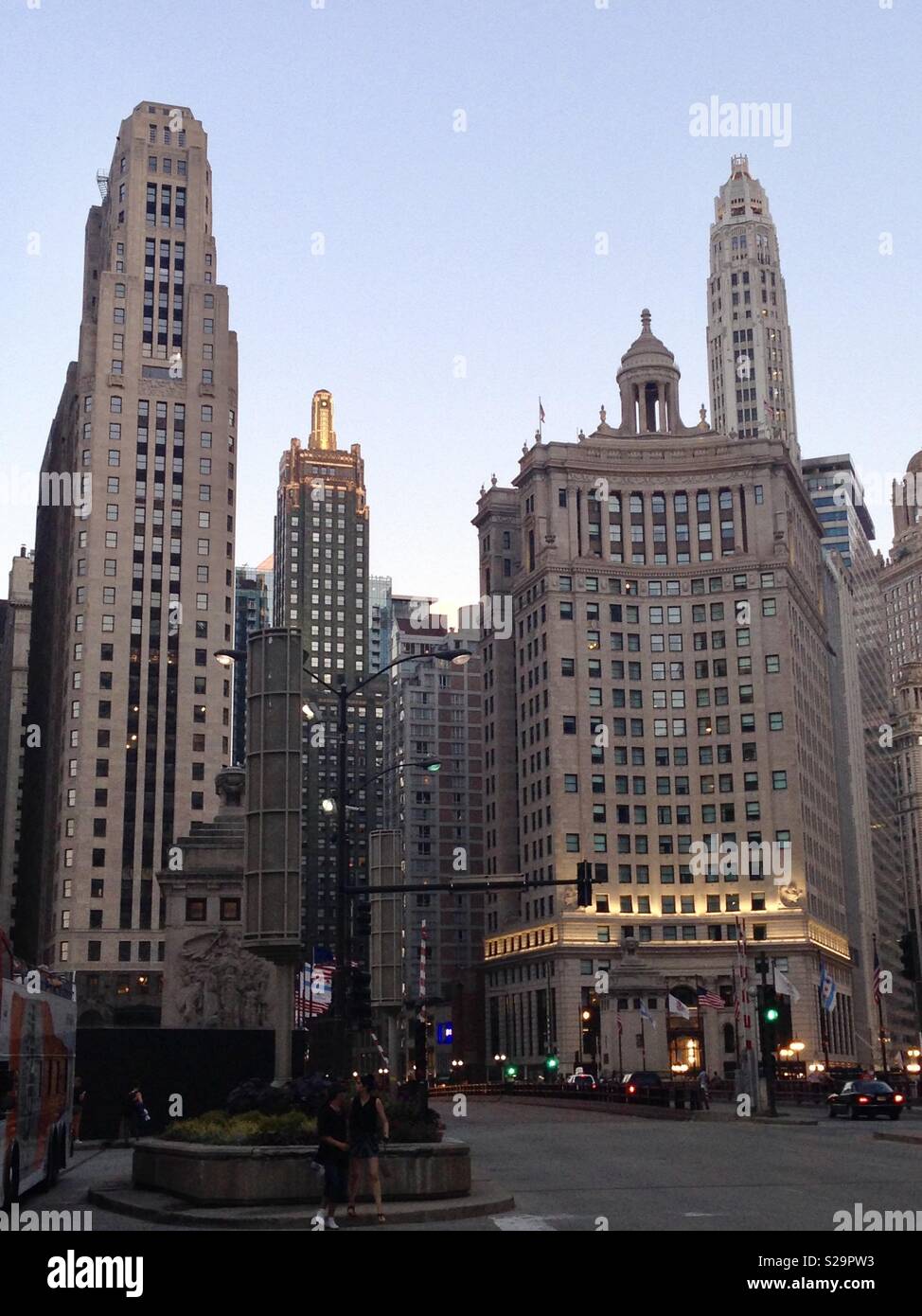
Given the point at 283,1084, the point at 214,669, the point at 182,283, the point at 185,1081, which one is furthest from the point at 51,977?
the point at 182,283

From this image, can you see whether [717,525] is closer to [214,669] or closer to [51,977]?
[214,669]

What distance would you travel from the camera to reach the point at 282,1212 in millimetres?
20797

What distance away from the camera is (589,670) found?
12538 cm

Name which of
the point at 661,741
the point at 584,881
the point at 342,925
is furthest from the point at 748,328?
the point at 342,925

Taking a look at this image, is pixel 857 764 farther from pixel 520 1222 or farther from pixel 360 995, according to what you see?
pixel 520 1222

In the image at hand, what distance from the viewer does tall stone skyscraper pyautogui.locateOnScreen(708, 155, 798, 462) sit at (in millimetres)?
178375

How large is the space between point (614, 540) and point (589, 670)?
38.9 feet

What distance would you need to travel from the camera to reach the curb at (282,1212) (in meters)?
20.1

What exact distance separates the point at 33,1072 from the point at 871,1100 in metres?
36.0

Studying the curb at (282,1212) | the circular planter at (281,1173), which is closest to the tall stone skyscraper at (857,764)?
Result: the circular planter at (281,1173)

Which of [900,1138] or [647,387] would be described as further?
[647,387]
